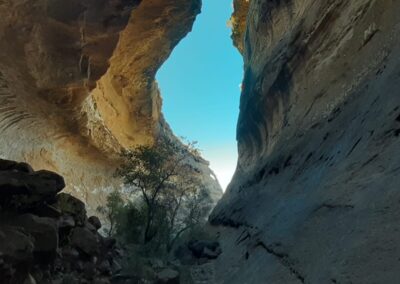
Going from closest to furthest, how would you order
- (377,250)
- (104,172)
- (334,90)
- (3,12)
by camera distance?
(377,250) → (334,90) → (3,12) → (104,172)

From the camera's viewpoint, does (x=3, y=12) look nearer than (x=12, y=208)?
No

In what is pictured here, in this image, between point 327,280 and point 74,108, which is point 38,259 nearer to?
point 327,280

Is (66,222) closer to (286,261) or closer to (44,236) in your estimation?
(44,236)

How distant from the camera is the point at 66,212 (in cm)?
1090

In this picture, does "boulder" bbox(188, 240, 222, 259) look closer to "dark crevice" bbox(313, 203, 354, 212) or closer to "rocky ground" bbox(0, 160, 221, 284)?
"rocky ground" bbox(0, 160, 221, 284)

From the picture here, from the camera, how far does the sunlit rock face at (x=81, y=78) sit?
17547 millimetres

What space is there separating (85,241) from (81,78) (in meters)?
10.8

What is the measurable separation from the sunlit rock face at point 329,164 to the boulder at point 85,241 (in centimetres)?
381

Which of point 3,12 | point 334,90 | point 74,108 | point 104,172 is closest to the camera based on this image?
point 334,90

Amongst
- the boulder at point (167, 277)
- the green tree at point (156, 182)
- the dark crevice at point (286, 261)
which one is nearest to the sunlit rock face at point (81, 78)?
the green tree at point (156, 182)

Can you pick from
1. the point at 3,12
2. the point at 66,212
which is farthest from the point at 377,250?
the point at 3,12

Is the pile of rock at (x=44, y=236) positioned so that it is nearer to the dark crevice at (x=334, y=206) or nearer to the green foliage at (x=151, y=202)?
the dark crevice at (x=334, y=206)

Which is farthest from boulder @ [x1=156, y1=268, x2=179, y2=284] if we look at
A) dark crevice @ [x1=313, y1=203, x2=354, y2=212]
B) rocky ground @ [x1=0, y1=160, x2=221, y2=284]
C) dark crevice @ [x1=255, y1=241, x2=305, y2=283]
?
dark crevice @ [x1=313, y1=203, x2=354, y2=212]

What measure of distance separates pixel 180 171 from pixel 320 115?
522 inches
